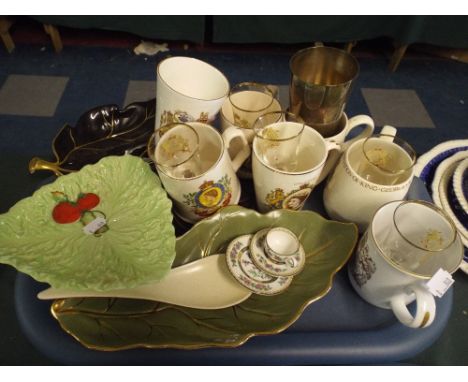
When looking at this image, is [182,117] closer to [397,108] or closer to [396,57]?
[397,108]

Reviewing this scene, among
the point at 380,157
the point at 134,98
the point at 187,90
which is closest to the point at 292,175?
the point at 380,157

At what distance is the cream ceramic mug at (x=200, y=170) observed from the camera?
48 centimetres

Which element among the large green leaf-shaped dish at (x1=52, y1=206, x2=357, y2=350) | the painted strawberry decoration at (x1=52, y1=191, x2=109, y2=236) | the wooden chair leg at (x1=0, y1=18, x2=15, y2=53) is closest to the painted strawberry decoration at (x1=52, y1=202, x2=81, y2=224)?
the painted strawberry decoration at (x1=52, y1=191, x2=109, y2=236)

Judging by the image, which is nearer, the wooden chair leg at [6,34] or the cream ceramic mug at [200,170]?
the cream ceramic mug at [200,170]

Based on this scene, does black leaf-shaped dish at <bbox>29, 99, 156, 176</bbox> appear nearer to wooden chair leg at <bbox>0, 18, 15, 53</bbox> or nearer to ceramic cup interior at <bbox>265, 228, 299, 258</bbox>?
ceramic cup interior at <bbox>265, 228, 299, 258</bbox>

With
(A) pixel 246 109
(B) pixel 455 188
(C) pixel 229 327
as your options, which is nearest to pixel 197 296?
(C) pixel 229 327

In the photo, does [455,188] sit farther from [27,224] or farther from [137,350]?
[27,224]

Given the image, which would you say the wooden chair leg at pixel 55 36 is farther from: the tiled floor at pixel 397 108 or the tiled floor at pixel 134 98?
the tiled floor at pixel 397 108

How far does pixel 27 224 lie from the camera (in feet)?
1.65

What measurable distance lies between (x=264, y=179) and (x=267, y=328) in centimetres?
19

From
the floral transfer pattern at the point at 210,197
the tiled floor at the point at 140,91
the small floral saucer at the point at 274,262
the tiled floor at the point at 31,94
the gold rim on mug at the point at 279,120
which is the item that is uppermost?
the gold rim on mug at the point at 279,120

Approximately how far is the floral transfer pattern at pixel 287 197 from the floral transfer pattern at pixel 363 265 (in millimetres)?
98

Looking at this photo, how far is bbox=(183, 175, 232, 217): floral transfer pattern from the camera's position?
1.62 feet

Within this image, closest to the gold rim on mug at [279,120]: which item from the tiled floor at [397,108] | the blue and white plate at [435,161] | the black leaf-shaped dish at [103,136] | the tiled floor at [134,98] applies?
the black leaf-shaped dish at [103,136]
